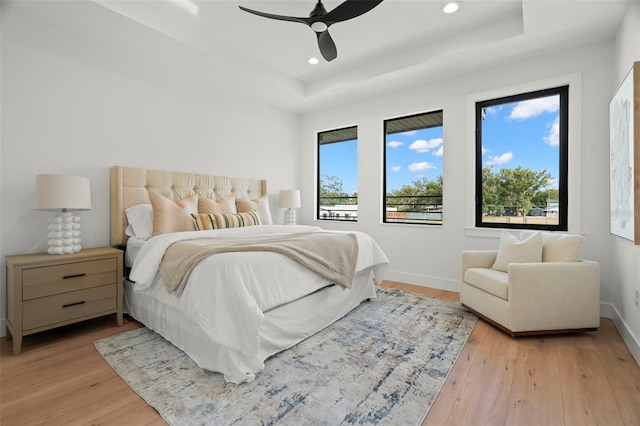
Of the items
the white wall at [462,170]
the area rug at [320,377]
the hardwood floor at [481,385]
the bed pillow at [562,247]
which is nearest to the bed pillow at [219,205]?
the area rug at [320,377]

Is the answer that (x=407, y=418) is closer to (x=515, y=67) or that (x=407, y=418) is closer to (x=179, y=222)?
(x=179, y=222)

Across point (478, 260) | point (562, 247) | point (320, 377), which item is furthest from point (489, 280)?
point (320, 377)

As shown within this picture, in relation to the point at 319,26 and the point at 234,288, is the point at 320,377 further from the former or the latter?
the point at 319,26

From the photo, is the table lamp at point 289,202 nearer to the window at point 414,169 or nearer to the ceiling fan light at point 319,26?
the window at point 414,169

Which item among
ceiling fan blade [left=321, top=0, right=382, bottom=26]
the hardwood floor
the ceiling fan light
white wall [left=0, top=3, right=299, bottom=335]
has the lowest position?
the hardwood floor

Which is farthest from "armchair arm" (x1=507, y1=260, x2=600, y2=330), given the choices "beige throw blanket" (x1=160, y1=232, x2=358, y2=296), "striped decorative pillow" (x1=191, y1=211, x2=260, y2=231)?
"striped decorative pillow" (x1=191, y1=211, x2=260, y2=231)

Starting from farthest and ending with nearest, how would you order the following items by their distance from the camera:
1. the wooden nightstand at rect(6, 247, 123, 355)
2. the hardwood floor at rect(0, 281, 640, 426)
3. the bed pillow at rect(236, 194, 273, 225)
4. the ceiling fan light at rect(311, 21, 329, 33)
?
the bed pillow at rect(236, 194, 273, 225), the ceiling fan light at rect(311, 21, 329, 33), the wooden nightstand at rect(6, 247, 123, 355), the hardwood floor at rect(0, 281, 640, 426)

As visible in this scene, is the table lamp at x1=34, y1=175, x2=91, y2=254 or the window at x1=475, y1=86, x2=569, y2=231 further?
the window at x1=475, y1=86, x2=569, y2=231

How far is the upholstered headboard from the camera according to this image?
3018mm

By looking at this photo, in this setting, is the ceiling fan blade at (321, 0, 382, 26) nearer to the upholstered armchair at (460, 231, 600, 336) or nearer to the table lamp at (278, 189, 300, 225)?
the upholstered armchair at (460, 231, 600, 336)

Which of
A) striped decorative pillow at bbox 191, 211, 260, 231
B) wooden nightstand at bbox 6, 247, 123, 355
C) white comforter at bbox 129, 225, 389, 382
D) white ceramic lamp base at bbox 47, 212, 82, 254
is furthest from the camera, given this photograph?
striped decorative pillow at bbox 191, 211, 260, 231

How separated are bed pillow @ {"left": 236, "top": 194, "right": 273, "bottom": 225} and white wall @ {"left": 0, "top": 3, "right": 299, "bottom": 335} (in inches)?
21.7

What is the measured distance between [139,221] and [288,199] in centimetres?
211

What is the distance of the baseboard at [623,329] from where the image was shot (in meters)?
2.10
